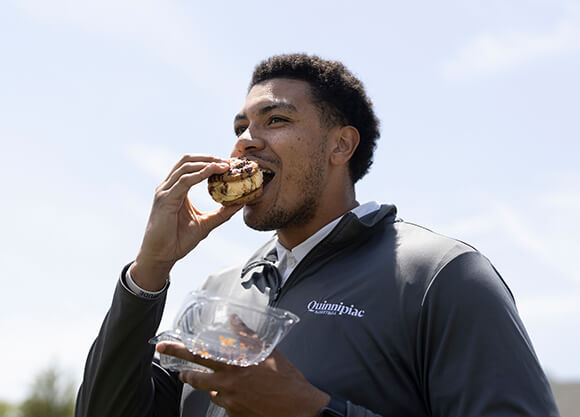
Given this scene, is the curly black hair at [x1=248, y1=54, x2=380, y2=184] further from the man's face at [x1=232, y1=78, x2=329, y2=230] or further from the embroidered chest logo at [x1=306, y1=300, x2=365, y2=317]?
the embroidered chest logo at [x1=306, y1=300, x2=365, y2=317]

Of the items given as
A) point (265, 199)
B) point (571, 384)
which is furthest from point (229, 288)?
point (571, 384)

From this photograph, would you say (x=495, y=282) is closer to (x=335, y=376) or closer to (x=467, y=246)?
(x=467, y=246)

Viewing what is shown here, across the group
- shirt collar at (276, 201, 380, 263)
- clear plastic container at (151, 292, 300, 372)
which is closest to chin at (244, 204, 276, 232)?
shirt collar at (276, 201, 380, 263)

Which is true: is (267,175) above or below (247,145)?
below

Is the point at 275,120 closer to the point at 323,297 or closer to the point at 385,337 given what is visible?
the point at 323,297

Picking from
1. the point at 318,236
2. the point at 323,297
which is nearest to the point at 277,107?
the point at 318,236

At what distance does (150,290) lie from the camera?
3.68 m

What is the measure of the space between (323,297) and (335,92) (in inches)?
65.2

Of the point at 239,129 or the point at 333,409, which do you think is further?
the point at 239,129

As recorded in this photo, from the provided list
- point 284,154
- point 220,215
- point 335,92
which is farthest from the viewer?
point 335,92

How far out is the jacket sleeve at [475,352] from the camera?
9.74ft

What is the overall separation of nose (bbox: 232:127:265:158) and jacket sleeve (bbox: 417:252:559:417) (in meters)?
1.47

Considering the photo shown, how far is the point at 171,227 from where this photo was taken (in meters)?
3.80

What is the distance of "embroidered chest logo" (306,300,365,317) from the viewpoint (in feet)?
11.3
